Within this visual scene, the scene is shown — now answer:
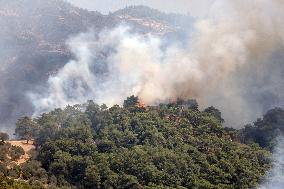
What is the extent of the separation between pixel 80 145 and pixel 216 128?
65.9 feet

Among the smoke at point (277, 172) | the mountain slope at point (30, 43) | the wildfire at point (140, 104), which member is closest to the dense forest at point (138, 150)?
the smoke at point (277, 172)

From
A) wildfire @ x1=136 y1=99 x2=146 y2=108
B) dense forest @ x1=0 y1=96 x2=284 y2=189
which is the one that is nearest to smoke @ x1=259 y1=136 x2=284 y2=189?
dense forest @ x1=0 y1=96 x2=284 y2=189

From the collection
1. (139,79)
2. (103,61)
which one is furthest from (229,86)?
(103,61)

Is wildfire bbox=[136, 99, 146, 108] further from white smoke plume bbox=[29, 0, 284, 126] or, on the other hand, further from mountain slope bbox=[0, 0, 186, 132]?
mountain slope bbox=[0, 0, 186, 132]

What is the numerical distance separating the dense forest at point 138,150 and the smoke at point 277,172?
1.00 metres

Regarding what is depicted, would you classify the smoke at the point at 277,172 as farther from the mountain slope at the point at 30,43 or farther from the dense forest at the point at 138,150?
the mountain slope at the point at 30,43

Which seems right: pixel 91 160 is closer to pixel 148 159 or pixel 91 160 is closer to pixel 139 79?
pixel 148 159

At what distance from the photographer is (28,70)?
13588 cm

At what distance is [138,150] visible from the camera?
2213 inches

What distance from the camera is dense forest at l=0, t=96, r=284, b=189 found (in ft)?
169

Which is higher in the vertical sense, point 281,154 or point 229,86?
point 229,86

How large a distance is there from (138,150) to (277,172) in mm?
15524

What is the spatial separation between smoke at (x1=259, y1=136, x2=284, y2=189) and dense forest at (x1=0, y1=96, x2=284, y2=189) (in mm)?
997

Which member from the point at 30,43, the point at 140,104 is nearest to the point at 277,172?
the point at 140,104
